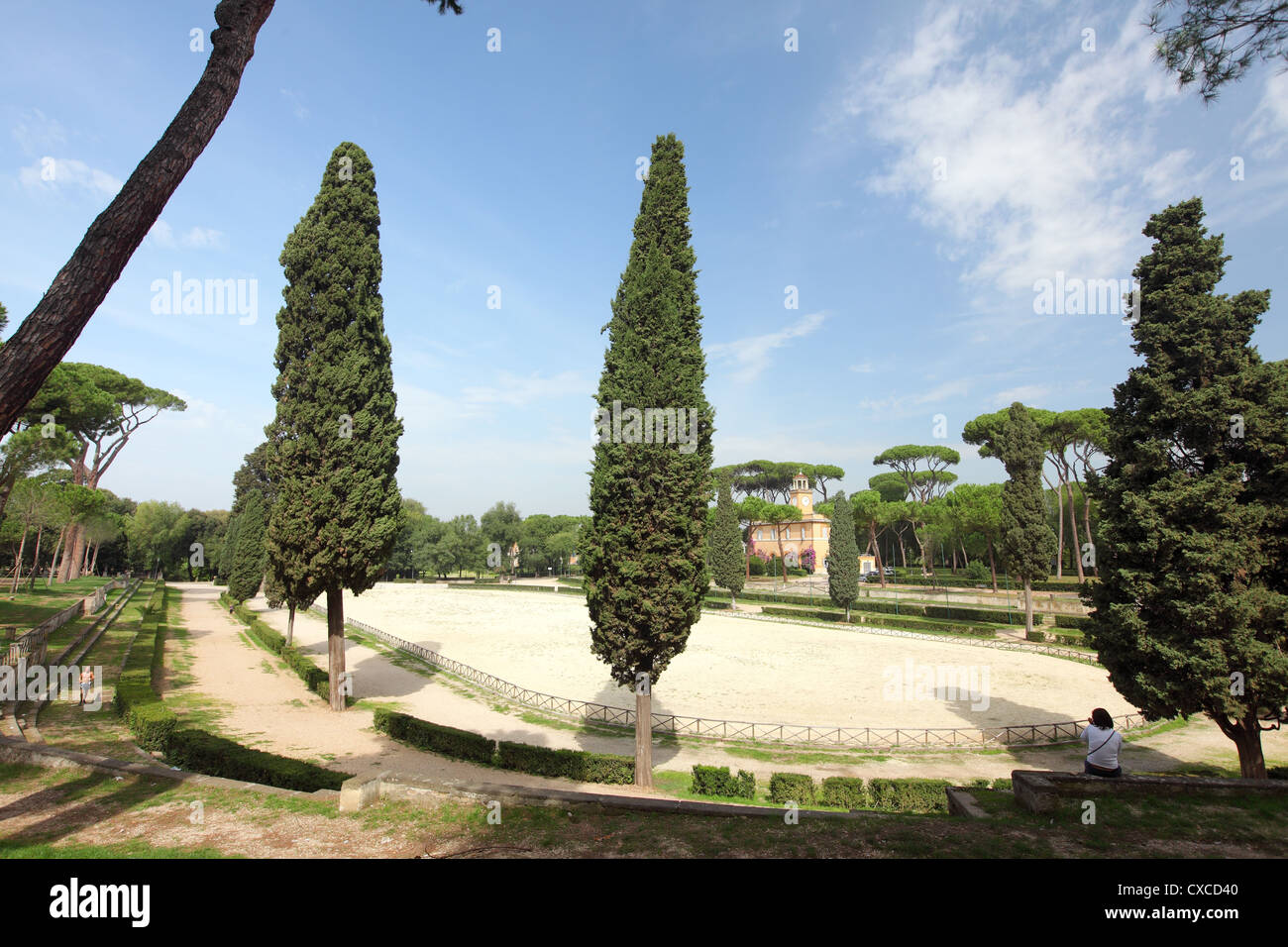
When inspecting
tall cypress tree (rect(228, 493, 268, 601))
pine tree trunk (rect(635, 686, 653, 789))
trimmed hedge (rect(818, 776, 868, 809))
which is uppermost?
tall cypress tree (rect(228, 493, 268, 601))

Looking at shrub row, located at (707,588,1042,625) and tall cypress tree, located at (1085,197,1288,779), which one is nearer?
tall cypress tree, located at (1085,197,1288,779)

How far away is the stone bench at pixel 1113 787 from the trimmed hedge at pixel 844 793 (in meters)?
3.64

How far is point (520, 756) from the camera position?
532 inches

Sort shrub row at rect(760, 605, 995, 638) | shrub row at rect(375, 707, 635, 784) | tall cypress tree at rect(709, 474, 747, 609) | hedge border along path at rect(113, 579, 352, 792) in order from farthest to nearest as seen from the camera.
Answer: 1. tall cypress tree at rect(709, 474, 747, 609)
2. shrub row at rect(760, 605, 995, 638)
3. shrub row at rect(375, 707, 635, 784)
4. hedge border along path at rect(113, 579, 352, 792)

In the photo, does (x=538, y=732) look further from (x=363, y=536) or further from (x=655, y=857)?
(x=655, y=857)

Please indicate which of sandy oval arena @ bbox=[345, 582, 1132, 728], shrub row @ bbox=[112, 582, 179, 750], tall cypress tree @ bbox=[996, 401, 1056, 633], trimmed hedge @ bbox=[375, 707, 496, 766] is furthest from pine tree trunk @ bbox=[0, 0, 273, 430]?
tall cypress tree @ bbox=[996, 401, 1056, 633]

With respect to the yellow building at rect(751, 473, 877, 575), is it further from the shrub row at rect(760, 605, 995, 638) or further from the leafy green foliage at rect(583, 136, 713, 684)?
the leafy green foliage at rect(583, 136, 713, 684)

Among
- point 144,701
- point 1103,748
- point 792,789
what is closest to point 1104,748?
point 1103,748

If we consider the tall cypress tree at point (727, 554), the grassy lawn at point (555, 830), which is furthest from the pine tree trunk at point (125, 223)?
the tall cypress tree at point (727, 554)

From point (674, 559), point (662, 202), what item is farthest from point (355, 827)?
point (662, 202)

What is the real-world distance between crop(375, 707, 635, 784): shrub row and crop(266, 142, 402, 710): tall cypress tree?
4.87m

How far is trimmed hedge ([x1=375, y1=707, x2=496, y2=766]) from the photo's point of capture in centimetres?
1416

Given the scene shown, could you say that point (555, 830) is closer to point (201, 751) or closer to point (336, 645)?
point (201, 751)

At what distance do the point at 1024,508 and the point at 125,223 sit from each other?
1513 inches
